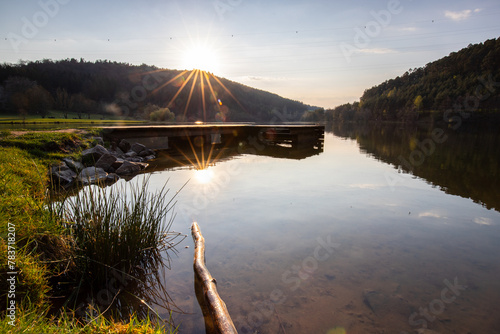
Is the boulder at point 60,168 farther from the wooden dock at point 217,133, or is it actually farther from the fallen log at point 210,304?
the fallen log at point 210,304

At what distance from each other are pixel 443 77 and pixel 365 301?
109 meters

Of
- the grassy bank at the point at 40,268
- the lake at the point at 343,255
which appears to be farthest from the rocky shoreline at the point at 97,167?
the grassy bank at the point at 40,268

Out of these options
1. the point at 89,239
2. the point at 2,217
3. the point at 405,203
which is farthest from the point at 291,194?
the point at 2,217

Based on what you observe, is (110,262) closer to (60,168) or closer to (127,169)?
(60,168)

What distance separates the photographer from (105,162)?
8633 millimetres

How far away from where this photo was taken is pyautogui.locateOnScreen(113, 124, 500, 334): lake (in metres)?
2.61

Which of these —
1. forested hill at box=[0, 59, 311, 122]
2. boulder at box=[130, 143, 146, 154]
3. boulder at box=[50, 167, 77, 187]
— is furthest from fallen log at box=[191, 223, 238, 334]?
forested hill at box=[0, 59, 311, 122]

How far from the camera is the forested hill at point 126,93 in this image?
Result: 178ft

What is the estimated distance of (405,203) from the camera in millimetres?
6168

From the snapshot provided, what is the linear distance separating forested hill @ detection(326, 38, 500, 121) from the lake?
81239mm

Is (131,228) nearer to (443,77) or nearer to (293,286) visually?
(293,286)

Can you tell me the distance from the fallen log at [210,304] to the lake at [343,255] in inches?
3.2

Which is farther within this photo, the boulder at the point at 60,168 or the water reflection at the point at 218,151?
the water reflection at the point at 218,151

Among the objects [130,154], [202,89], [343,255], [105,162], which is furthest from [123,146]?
[202,89]
